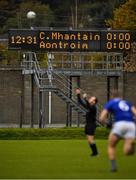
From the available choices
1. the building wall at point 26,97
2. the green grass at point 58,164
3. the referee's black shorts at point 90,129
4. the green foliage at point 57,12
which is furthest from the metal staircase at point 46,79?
the green foliage at point 57,12

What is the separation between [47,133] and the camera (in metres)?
42.8

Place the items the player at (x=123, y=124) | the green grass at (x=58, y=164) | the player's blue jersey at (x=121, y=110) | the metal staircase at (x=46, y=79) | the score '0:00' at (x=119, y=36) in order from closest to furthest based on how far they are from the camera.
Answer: the player at (x=123, y=124) → the player's blue jersey at (x=121, y=110) → the green grass at (x=58, y=164) → the metal staircase at (x=46, y=79) → the score '0:00' at (x=119, y=36)

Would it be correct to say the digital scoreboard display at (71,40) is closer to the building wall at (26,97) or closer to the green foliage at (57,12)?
the building wall at (26,97)

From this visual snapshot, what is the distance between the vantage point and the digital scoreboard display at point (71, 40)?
48531 millimetres

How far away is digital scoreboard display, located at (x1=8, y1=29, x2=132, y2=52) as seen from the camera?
4853 centimetres

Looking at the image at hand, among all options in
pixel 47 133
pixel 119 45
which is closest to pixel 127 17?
pixel 119 45

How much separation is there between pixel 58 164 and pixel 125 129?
4732 mm

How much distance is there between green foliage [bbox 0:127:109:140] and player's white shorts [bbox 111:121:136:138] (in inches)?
856

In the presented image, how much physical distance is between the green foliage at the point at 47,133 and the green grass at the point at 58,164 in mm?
9634

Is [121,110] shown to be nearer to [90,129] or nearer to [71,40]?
[90,129]

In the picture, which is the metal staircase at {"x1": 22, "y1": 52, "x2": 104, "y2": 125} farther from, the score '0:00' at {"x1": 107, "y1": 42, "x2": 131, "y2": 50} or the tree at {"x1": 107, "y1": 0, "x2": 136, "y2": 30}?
the tree at {"x1": 107, "y1": 0, "x2": 136, "y2": 30}

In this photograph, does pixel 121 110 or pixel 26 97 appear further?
pixel 26 97

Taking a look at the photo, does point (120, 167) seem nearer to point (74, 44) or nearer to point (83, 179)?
point (83, 179)

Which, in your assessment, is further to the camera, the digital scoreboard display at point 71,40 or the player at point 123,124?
the digital scoreboard display at point 71,40
